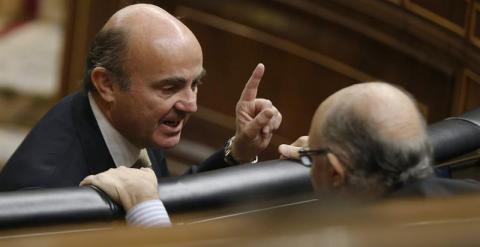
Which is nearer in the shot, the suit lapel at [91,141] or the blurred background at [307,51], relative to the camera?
the suit lapel at [91,141]

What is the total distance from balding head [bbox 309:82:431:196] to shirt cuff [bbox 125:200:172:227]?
0.73ft

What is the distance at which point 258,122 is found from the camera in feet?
5.78

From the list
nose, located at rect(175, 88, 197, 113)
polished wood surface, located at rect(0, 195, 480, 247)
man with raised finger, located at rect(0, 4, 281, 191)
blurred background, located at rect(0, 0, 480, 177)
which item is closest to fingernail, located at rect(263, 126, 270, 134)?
man with raised finger, located at rect(0, 4, 281, 191)

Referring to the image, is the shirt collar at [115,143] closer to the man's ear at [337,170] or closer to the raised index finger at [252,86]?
the raised index finger at [252,86]

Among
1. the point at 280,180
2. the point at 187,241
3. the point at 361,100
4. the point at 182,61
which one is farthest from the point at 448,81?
the point at 187,241

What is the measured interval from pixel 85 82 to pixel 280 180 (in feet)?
1.82

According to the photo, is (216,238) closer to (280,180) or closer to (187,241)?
(187,241)

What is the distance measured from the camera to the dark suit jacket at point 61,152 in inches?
57.6

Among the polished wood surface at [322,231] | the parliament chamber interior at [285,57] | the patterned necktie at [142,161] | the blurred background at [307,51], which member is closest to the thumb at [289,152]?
the parliament chamber interior at [285,57]

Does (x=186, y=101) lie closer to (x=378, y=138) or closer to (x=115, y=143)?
(x=115, y=143)

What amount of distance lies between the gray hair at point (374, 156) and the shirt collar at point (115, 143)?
655mm

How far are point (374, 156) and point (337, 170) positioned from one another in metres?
0.05

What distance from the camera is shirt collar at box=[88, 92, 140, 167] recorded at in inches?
63.5

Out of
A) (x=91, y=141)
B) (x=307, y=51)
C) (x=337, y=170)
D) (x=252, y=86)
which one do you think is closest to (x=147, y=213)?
(x=337, y=170)
